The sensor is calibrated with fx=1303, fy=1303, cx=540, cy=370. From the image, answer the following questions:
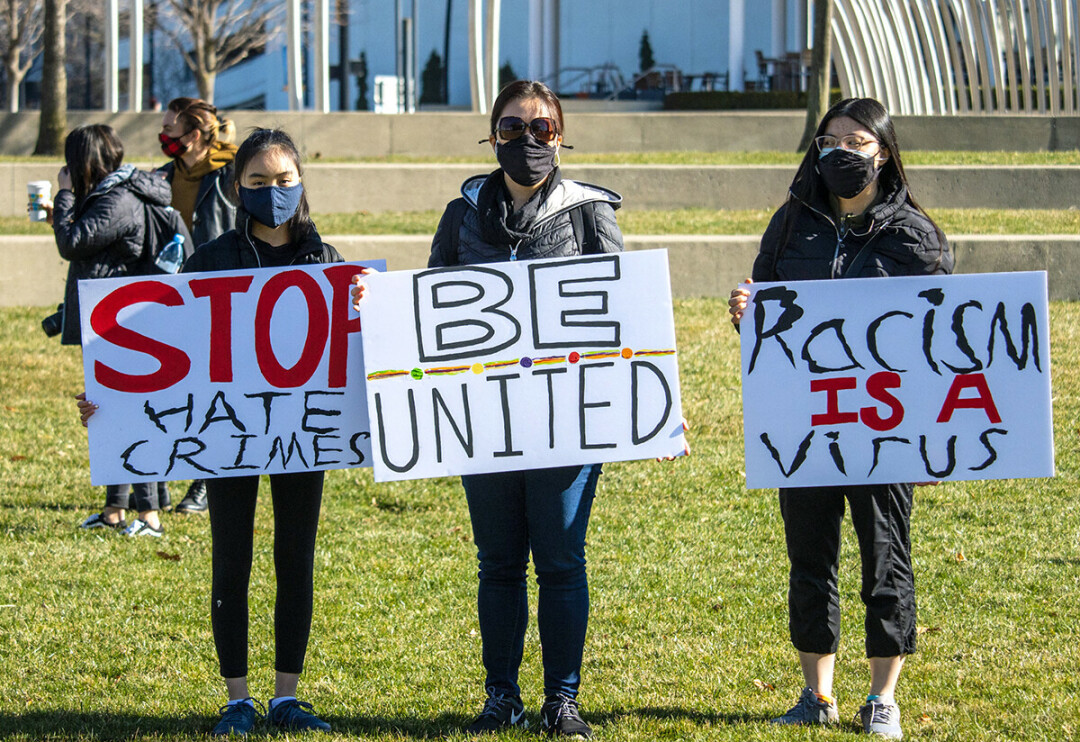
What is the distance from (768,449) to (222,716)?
6.41 feet

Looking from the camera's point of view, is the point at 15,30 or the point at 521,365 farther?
the point at 15,30

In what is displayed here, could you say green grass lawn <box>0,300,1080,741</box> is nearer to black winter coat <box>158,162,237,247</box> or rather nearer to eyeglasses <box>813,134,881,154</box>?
black winter coat <box>158,162,237,247</box>

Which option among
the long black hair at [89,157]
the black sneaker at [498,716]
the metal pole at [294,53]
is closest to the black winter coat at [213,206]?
the long black hair at [89,157]

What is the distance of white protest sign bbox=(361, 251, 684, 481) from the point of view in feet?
13.4

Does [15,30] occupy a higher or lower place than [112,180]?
higher

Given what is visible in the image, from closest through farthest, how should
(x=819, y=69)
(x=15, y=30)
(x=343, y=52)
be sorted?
(x=819, y=69), (x=15, y=30), (x=343, y=52)

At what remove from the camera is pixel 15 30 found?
38.7 metres

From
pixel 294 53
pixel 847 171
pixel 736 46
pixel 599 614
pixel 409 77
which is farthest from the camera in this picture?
pixel 736 46

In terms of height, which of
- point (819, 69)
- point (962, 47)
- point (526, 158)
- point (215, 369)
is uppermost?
point (962, 47)

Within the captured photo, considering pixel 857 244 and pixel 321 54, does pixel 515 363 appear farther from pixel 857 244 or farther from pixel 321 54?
pixel 321 54

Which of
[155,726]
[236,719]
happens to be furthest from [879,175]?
[155,726]

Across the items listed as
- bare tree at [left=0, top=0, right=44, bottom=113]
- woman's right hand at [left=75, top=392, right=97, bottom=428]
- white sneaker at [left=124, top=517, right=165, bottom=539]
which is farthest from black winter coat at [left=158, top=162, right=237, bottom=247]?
bare tree at [left=0, top=0, right=44, bottom=113]

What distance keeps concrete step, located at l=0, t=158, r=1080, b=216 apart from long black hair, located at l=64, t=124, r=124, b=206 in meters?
9.30

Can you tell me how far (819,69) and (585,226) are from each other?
16.1 meters
